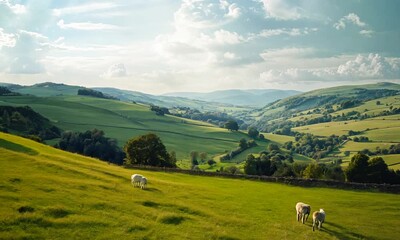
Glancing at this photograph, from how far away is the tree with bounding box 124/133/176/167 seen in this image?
78.9 meters

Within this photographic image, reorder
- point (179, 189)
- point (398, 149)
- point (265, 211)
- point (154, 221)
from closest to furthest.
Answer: point (154, 221), point (265, 211), point (179, 189), point (398, 149)

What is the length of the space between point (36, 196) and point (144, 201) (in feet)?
30.2

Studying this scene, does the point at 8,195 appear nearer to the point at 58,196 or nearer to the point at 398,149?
the point at 58,196

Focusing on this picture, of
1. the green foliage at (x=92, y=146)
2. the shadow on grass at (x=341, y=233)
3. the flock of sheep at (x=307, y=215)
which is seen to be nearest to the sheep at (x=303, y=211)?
the flock of sheep at (x=307, y=215)

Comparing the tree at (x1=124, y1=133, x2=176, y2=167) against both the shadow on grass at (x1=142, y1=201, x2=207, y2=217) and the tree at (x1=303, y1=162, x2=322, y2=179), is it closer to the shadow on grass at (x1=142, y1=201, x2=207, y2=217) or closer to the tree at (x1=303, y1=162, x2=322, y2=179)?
the tree at (x1=303, y1=162, x2=322, y2=179)

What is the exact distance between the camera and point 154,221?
1063 inches

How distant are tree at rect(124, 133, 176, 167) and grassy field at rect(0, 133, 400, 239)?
34.9m

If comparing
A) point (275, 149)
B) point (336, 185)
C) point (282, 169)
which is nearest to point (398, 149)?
point (275, 149)

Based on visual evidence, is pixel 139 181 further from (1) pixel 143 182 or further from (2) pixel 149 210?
(2) pixel 149 210


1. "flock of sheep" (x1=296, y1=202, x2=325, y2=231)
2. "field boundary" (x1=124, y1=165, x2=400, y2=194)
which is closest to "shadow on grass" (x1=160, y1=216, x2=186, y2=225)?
"flock of sheep" (x1=296, y1=202, x2=325, y2=231)

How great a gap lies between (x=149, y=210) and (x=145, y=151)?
166 ft

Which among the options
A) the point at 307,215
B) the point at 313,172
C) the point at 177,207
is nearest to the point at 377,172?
the point at 313,172

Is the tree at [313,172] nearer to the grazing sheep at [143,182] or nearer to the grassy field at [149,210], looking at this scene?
the grassy field at [149,210]

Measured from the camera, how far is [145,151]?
7912 cm
